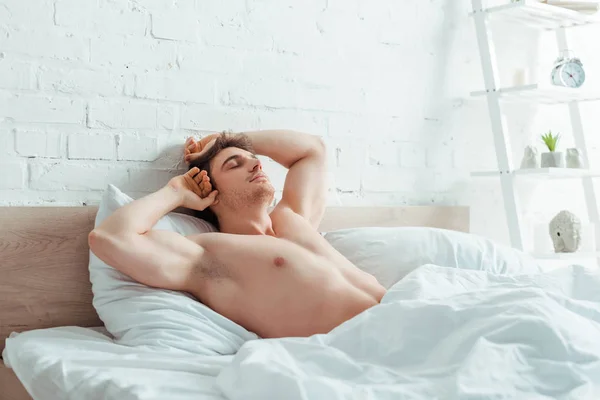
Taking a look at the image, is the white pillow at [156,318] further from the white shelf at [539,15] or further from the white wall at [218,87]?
the white shelf at [539,15]

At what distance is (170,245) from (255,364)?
640mm

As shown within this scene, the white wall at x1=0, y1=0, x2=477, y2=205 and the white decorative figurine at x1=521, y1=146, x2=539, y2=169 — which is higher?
the white wall at x1=0, y1=0, x2=477, y2=205

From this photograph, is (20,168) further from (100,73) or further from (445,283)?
(445,283)

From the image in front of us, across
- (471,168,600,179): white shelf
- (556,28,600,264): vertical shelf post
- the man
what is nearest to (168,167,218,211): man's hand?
the man

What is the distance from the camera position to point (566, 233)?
Result: 105 inches

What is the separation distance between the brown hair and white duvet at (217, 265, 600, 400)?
2.51ft

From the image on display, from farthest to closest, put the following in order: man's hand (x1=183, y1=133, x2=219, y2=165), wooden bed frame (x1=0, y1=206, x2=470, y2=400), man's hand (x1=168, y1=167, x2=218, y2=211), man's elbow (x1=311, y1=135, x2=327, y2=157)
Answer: man's elbow (x1=311, y1=135, x2=327, y2=157) → man's hand (x1=183, y1=133, x2=219, y2=165) → man's hand (x1=168, y1=167, x2=218, y2=211) → wooden bed frame (x1=0, y1=206, x2=470, y2=400)

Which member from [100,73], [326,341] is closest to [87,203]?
[100,73]

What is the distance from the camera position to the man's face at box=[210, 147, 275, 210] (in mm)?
1917

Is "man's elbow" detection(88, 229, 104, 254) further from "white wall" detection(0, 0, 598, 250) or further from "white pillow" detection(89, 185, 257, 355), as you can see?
"white wall" detection(0, 0, 598, 250)

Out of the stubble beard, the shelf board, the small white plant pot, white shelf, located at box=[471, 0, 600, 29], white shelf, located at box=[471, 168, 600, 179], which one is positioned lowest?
the shelf board

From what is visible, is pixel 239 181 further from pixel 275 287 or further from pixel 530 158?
pixel 530 158

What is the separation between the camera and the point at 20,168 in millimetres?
1844

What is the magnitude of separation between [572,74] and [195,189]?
154 cm
